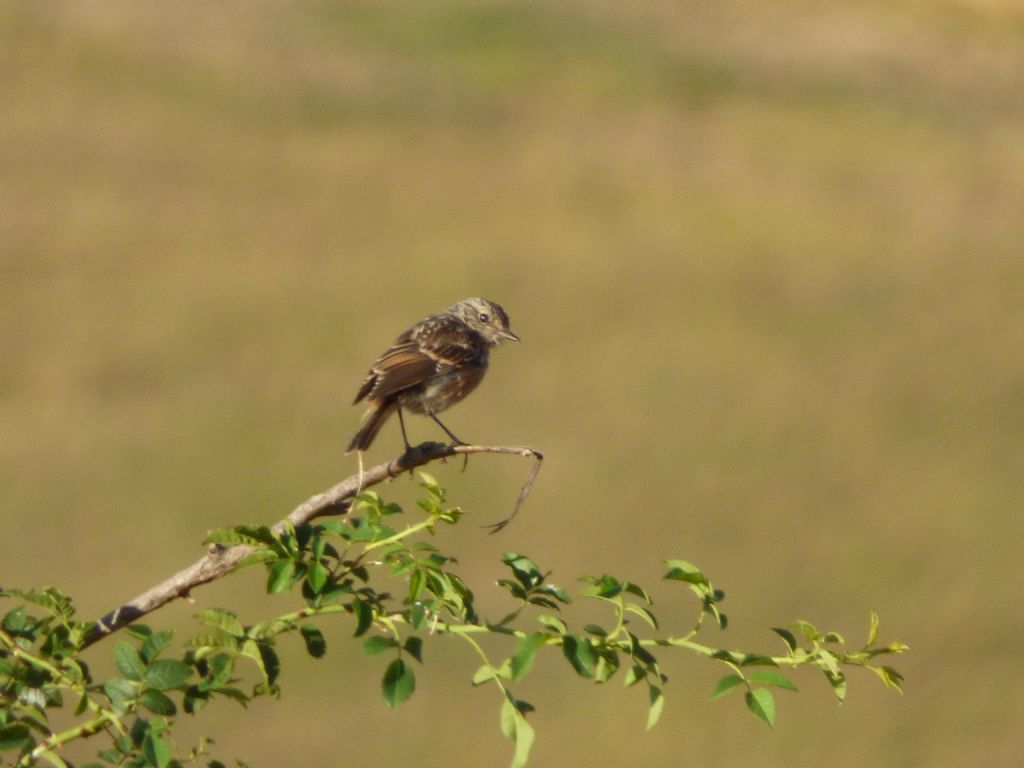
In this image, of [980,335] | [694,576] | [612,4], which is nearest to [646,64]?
[612,4]

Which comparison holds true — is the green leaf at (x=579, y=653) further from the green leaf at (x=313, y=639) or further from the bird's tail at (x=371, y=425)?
the bird's tail at (x=371, y=425)

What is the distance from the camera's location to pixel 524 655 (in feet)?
13.0

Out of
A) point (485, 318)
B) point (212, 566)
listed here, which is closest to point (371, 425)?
point (485, 318)

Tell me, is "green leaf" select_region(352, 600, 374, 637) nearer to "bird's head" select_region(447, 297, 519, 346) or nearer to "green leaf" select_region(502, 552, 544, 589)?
"green leaf" select_region(502, 552, 544, 589)

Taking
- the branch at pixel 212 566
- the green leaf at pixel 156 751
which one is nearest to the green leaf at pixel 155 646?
the branch at pixel 212 566

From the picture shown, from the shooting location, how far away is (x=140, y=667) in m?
4.02

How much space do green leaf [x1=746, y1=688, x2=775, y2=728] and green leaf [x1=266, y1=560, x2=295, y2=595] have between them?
4.16ft

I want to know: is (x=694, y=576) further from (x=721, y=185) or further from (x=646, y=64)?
(x=646, y=64)

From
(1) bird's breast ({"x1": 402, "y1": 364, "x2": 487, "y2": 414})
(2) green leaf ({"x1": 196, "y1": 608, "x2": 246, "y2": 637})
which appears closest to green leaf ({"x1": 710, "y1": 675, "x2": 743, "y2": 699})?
(2) green leaf ({"x1": 196, "y1": 608, "x2": 246, "y2": 637})

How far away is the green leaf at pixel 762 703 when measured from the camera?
420 cm

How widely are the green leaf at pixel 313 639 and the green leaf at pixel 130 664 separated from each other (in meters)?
0.42

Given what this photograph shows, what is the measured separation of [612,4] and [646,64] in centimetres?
367

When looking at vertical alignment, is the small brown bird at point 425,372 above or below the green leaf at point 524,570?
above

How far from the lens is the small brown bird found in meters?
7.77
